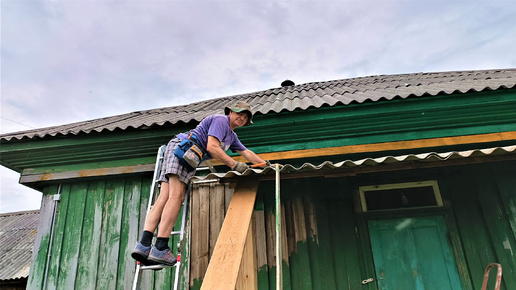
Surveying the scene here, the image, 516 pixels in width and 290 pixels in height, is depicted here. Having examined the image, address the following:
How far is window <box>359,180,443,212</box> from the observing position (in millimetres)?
3758

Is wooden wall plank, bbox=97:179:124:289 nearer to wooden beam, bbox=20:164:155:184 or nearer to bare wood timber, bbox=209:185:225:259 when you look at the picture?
wooden beam, bbox=20:164:155:184

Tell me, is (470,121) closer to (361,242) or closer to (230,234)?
(361,242)

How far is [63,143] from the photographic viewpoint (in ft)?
13.9

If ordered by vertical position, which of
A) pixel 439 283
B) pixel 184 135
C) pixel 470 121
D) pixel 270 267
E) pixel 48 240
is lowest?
pixel 439 283

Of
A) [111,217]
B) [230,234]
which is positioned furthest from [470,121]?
[111,217]

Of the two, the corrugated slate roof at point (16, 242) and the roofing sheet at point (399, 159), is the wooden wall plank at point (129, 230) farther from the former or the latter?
the corrugated slate roof at point (16, 242)

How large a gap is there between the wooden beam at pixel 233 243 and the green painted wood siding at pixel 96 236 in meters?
1.50

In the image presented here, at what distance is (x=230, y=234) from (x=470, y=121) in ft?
Answer: 10.6

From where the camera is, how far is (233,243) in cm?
238

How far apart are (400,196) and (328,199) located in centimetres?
85

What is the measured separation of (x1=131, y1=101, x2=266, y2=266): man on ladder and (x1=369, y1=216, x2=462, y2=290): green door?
186 cm

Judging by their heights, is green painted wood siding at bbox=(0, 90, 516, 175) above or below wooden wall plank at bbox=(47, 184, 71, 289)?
above

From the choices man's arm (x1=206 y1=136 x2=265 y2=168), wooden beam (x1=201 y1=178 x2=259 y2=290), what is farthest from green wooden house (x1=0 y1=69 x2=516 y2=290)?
man's arm (x1=206 y1=136 x2=265 y2=168)

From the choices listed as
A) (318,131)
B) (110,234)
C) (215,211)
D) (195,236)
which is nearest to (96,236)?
(110,234)
